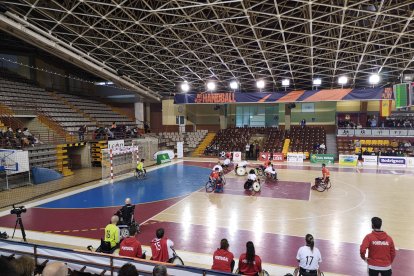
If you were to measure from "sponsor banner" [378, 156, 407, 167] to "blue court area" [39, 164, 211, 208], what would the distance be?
15.8m

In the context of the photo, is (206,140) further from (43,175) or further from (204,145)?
(43,175)

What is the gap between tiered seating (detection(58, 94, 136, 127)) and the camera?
1357 inches

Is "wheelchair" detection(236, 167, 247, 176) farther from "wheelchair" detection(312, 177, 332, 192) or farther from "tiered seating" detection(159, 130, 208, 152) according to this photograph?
"tiered seating" detection(159, 130, 208, 152)

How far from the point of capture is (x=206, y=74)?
1270 inches

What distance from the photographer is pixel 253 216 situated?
1336cm

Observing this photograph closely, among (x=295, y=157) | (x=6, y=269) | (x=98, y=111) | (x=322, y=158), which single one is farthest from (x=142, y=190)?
(x=98, y=111)

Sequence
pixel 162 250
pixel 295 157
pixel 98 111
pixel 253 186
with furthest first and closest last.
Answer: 1. pixel 98 111
2. pixel 295 157
3. pixel 253 186
4. pixel 162 250

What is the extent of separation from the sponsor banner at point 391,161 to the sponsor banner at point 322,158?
3998 mm

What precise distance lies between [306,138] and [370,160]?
774cm

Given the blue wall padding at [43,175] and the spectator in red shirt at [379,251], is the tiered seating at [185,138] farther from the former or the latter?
the spectator in red shirt at [379,251]

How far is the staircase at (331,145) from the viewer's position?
110 ft

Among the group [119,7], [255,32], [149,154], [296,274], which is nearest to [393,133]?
[255,32]

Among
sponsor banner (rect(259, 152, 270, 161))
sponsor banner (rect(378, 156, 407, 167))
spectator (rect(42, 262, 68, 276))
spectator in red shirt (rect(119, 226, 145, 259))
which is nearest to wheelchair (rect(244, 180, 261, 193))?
spectator in red shirt (rect(119, 226, 145, 259))

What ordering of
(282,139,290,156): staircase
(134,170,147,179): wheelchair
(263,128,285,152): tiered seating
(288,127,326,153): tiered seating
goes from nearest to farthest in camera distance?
(134,170,147,179): wheelchair
(282,139,290,156): staircase
(288,127,326,153): tiered seating
(263,128,285,152): tiered seating
